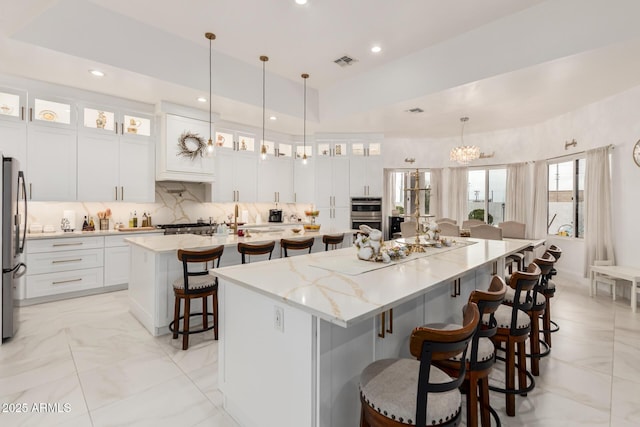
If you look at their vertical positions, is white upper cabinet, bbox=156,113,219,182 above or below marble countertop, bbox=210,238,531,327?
above

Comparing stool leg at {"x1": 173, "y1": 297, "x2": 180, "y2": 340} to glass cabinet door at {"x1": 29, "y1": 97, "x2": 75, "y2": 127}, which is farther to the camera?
glass cabinet door at {"x1": 29, "y1": 97, "x2": 75, "y2": 127}

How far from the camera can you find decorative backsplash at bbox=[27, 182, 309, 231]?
466 cm

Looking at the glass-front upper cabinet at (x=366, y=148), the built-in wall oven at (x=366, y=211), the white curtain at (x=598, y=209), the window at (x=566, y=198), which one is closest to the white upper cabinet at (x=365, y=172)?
the glass-front upper cabinet at (x=366, y=148)

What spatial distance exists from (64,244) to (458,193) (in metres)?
7.92

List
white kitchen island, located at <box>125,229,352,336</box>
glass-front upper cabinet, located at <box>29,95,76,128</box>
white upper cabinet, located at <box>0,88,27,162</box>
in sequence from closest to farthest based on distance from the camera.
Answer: white kitchen island, located at <box>125,229,352,336</box>
white upper cabinet, located at <box>0,88,27,162</box>
glass-front upper cabinet, located at <box>29,95,76,128</box>

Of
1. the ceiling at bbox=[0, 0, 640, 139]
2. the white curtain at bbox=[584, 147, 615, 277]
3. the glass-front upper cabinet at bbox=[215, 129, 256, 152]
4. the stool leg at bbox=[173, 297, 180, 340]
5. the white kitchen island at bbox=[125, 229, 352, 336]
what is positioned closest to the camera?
the stool leg at bbox=[173, 297, 180, 340]

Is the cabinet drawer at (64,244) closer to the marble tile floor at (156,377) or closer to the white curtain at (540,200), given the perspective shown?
the marble tile floor at (156,377)

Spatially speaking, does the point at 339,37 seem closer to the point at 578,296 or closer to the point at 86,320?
the point at 86,320

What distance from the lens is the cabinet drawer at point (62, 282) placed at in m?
4.06

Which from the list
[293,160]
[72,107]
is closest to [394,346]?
[72,107]

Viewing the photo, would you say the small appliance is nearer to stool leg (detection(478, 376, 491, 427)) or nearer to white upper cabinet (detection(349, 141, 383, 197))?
white upper cabinet (detection(349, 141, 383, 197))

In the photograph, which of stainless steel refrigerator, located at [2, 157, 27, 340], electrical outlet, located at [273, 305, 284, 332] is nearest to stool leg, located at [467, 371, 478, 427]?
electrical outlet, located at [273, 305, 284, 332]

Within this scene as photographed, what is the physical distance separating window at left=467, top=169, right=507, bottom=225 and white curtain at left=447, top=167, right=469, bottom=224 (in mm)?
222

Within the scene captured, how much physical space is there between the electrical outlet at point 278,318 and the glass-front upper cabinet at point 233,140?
5215mm
